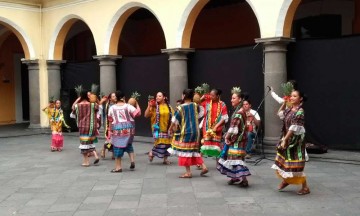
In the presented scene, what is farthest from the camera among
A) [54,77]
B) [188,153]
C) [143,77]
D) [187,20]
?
[54,77]

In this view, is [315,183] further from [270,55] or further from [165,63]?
[165,63]

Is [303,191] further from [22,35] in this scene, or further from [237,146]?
[22,35]

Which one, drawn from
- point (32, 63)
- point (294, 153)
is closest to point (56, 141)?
point (32, 63)

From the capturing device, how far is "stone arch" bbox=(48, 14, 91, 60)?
14.6 metres

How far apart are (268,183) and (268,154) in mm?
2657

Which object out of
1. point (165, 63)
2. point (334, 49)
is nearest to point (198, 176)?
point (334, 49)

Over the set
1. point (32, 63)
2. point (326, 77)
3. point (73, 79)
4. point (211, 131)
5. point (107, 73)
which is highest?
point (32, 63)

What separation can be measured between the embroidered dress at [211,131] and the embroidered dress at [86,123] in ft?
7.53

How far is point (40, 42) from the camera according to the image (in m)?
15.4

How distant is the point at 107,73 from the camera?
13.3 meters

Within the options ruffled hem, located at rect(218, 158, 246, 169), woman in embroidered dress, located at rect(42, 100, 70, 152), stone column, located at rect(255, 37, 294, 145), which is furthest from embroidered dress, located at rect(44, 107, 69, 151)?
ruffled hem, located at rect(218, 158, 246, 169)

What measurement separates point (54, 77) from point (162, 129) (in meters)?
7.85

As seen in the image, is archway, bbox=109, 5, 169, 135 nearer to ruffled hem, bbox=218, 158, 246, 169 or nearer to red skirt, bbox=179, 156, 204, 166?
red skirt, bbox=179, 156, 204, 166

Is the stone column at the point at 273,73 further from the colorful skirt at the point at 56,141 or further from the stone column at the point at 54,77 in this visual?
the stone column at the point at 54,77
